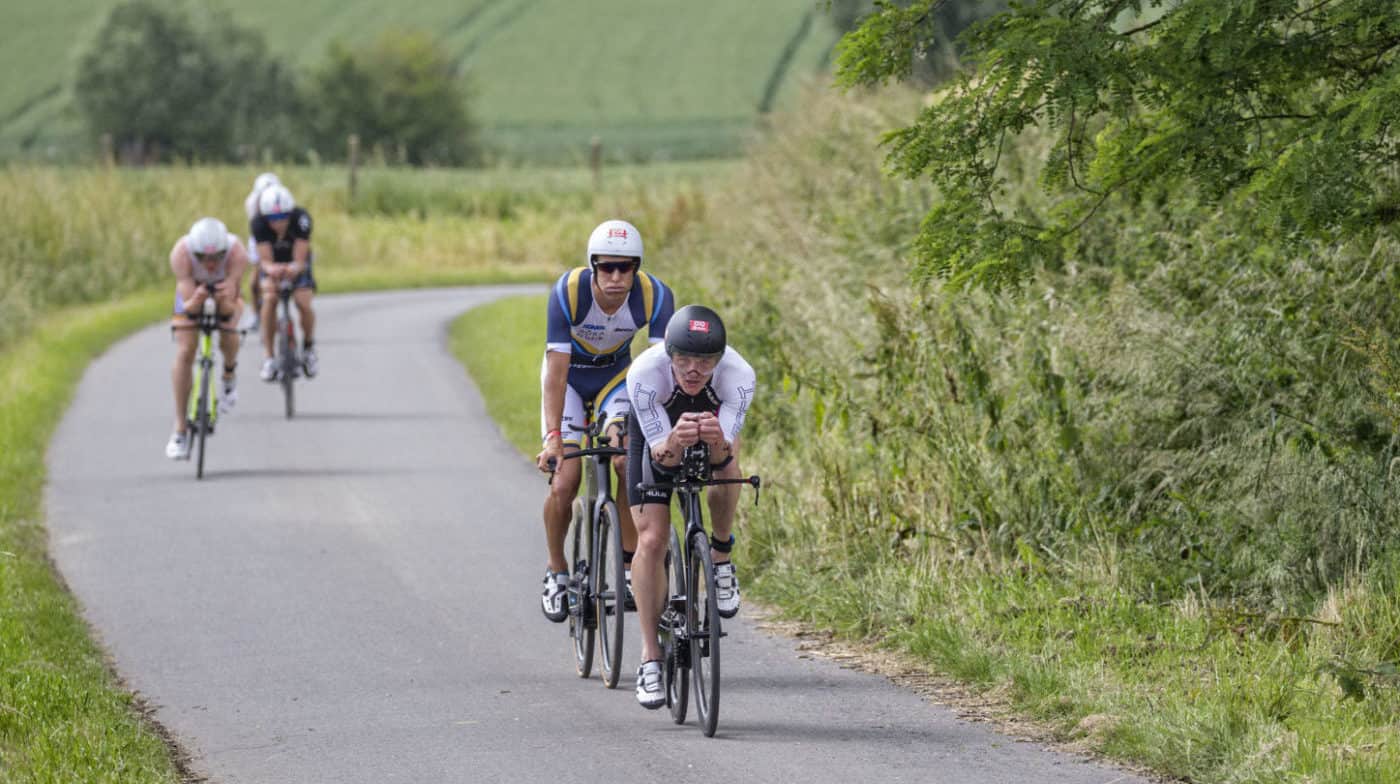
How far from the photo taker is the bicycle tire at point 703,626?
7227 millimetres

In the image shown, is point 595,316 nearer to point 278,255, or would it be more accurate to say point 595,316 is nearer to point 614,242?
point 614,242

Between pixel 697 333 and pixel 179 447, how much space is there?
29.5ft

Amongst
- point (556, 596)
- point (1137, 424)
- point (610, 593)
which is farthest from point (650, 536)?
point (1137, 424)

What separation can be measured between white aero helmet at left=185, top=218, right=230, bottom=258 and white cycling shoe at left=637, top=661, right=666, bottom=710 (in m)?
8.08

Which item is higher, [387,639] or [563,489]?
[563,489]

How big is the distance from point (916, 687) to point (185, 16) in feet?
324

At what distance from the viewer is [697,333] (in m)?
Answer: 7.21

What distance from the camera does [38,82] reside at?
128 m

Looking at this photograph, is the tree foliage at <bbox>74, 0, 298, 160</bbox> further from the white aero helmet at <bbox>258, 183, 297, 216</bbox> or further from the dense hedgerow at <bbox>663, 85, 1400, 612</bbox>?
the dense hedgerow at <bbox>663, 85, 1400, 612</bbox>

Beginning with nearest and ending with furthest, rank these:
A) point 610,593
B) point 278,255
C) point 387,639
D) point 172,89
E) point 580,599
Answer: point 610,593, point 580,599, point 387,639, point 278,255, point 172,89

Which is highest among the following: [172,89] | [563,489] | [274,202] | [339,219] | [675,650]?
[172,89]

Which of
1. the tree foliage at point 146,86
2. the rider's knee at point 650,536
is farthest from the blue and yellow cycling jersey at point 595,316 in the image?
the tree foliage at point 146,86

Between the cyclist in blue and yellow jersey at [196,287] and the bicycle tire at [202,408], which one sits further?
the bicycle tire at [202,408]

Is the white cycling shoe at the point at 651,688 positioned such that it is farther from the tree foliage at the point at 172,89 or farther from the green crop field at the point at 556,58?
the tree foliage at the point at 172,89
